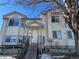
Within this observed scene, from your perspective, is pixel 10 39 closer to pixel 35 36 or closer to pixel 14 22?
pixel 14 22

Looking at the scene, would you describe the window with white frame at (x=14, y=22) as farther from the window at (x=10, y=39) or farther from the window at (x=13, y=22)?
the window at (x=10, y=39)

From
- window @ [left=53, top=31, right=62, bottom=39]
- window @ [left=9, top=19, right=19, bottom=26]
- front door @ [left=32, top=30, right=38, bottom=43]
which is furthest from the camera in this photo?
window @ [left=9, top=19, right=19, bottom=26]

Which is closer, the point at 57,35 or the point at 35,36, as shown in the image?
the point at 57,35

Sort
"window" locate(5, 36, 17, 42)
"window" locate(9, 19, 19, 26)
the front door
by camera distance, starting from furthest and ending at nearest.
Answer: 1. "window" locate(9, 19, 19, 26)
2. "window" locate(5, 36, 17, 42)
3. the front door

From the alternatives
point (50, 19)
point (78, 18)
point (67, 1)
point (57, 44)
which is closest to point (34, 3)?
point (67, 1)

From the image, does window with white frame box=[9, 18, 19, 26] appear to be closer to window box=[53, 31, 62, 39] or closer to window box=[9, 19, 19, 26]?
window box=[9, 19, 19, 26]

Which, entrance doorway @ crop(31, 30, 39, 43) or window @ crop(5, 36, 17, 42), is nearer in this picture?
entrance doorway @ crop(31, 30, 39, 43)

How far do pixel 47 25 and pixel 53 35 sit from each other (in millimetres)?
2011

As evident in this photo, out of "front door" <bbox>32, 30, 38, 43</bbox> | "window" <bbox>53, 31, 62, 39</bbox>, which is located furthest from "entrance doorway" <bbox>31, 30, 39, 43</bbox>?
"window" <bbox>53, 31, 62, 39</bbox>

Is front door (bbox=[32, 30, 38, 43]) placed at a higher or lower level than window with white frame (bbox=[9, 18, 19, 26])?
lower

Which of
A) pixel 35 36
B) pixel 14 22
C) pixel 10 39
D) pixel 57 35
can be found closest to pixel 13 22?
pixel 14 22

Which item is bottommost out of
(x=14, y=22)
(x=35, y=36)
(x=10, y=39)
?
(x=10, y=39)

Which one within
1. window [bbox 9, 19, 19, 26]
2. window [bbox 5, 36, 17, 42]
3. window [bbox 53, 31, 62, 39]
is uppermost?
window [bbox 9, 19, 19, 26]

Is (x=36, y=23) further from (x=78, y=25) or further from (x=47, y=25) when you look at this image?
(x=78, y=25)
